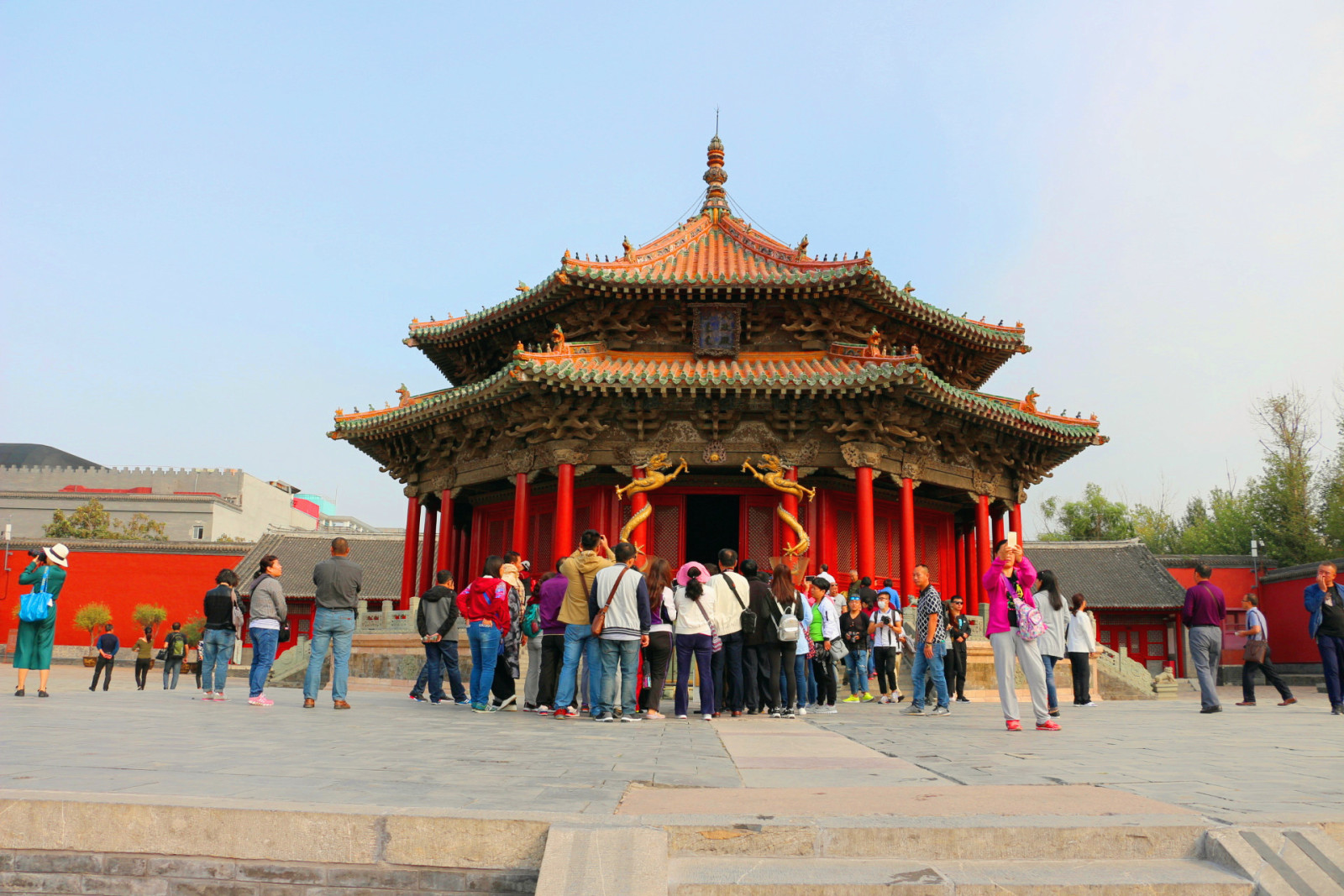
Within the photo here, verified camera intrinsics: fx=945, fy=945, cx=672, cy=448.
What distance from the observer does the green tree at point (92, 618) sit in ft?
118

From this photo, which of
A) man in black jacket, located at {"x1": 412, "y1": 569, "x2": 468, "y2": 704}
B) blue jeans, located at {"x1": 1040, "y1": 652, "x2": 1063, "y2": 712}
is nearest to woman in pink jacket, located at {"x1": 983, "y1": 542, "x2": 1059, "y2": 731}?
blue jeans, located at {"x1": 1040, "y1": 652, "x2": 1063, "y2": 712}

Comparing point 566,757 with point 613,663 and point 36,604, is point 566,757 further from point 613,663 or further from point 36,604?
point 36,604

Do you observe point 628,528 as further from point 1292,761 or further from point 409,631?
point 1292,761

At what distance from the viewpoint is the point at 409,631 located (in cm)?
1781

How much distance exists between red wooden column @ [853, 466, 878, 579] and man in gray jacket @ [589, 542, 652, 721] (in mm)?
8600

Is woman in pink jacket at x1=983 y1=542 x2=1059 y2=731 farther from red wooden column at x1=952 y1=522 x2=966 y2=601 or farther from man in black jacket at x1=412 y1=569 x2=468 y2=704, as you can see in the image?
red wooden column at x1=952 y1=522 x2=966 y2=601

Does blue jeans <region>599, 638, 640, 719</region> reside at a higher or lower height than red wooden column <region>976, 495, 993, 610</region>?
lower

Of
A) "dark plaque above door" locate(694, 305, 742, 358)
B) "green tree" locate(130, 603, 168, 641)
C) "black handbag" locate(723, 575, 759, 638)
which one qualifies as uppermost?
"dark plaque above door" locate(694, 305, 742, 358)

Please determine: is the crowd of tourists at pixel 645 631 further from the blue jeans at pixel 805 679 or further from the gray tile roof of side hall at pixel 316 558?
the gray tile roof of side hall at pixel 316 558

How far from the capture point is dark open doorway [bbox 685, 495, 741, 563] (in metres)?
20.3

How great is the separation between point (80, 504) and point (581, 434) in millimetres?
48156

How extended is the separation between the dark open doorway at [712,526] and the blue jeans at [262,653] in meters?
10.3

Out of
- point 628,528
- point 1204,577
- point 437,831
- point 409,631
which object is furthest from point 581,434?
point 437,831

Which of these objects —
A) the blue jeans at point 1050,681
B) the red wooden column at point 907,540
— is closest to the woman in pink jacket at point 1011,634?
the blue jeans at point 1050,681
